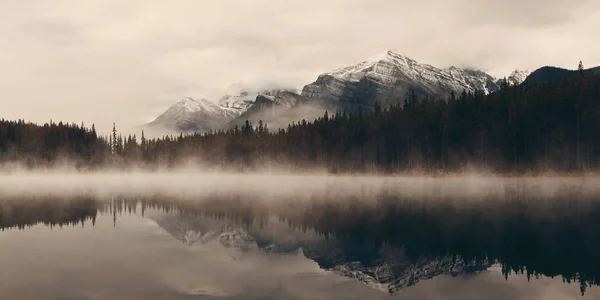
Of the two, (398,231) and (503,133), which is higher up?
(503,133)

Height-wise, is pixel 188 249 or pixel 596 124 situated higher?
pixel 596 124

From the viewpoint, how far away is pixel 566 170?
139m

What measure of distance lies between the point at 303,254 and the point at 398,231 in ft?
38.3

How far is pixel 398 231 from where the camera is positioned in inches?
1515

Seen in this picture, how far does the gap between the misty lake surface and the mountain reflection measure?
0.11m

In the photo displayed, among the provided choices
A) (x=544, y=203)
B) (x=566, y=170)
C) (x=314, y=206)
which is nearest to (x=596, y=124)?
(x=566, y=170)

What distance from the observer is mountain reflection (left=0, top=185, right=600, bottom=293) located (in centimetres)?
2629

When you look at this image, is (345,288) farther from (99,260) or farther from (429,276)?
(99,260)

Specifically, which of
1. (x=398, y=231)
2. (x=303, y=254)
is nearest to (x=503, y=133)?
(x=398, y=231)

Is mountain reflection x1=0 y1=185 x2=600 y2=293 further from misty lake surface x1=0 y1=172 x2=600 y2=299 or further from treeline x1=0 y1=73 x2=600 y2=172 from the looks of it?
treeline x1=0 y1=73 x2=600 y2=172

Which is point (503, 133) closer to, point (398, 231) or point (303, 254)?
point (398, 231)

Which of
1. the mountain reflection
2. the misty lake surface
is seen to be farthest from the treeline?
the misty lake surface

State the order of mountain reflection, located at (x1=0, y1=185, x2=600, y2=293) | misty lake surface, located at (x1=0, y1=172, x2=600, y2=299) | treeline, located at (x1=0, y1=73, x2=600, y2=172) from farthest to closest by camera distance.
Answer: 1. treeline, located at (x1=0, y1=73, x2=600, y2=172)
2. mountain reflection, located at (x1=0, y1=185, x2=600, y2=293)
3. misty lake surface, located at (x1=0, y1=172, x2=600, y2=299)

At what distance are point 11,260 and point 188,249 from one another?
1023 centimetres
